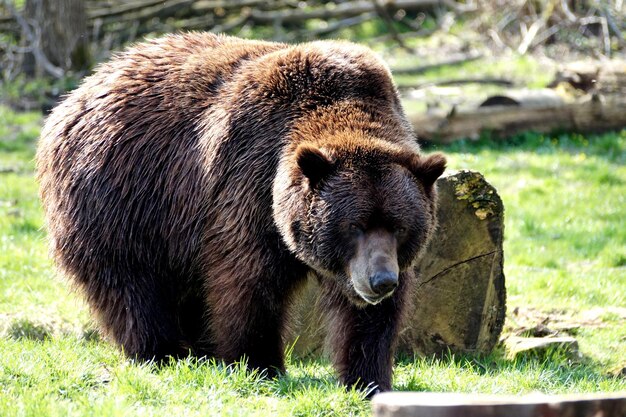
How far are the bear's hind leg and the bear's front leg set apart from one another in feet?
4.45

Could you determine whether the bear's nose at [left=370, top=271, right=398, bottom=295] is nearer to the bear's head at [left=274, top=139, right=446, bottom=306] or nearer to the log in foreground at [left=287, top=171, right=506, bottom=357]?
the bear's head at [left=274, top=139, right=446, bottom=306]

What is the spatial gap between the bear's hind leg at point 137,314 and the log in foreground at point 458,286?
116 centimetres

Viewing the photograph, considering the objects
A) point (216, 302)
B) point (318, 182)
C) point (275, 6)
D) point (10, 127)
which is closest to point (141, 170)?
point (216, 302)

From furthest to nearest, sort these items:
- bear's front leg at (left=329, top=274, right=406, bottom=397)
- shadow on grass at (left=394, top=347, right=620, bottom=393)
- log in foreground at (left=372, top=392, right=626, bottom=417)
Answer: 1. shadow on grass at (left=394, top=347, right=620, bottom=393)
2. bear's front leg at (left=329, top=274, right=406, bottom=397)
3. log in foreground at (left=372, top=392, right=626, bottom=417)

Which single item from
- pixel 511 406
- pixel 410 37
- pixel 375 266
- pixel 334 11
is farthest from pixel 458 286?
pixel 410 37

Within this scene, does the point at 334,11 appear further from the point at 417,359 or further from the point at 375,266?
the point at 375,266

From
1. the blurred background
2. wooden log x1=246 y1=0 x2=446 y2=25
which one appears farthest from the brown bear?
wooden log x1=246 y1=0 x2=446 y2=25

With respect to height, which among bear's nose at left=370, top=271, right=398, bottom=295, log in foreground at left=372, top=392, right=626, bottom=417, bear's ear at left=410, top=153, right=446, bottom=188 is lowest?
bear's nose at left=370, top=271, right=398, bottom=295

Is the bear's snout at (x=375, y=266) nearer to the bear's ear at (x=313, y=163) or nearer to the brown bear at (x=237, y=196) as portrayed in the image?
the brown bear at (x=237, y=196)

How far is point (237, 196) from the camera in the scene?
21.5ft

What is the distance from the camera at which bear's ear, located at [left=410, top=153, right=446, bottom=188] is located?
239 inches

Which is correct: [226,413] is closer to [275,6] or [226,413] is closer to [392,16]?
[275,6]

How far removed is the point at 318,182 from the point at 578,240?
5572 mm

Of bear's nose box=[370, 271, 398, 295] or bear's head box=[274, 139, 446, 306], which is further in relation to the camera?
bear's head box=[274, 139, 446, 306]
